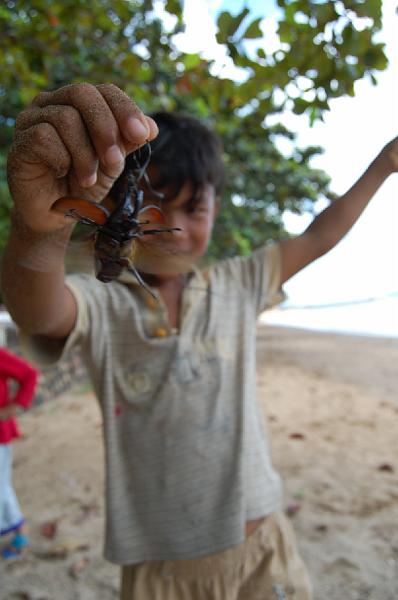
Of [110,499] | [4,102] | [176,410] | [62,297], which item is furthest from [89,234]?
[4,102]

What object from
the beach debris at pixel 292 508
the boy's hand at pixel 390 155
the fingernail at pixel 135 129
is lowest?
the beach debris at pixel 292 508

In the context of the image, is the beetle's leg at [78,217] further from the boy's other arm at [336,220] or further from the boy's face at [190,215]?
the boy's other arm at [336,220]

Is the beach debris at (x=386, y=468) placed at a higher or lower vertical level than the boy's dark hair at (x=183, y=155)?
lower

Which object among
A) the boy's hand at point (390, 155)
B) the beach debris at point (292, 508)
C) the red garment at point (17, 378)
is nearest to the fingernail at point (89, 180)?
the boy's hand at point (390, 155)

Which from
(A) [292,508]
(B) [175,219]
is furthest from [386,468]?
(B) [175,219]

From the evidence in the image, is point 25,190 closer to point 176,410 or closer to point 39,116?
point 39,116

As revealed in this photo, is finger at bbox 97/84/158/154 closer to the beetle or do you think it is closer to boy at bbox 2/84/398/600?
the beetle

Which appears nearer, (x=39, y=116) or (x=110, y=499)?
(x=39, y=116)
